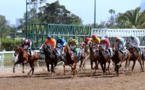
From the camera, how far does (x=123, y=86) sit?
1551cm

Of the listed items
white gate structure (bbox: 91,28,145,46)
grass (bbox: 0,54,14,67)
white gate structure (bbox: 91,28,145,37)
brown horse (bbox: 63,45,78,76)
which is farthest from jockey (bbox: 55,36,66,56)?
white gate structure (bbox: 91,28,145,37)

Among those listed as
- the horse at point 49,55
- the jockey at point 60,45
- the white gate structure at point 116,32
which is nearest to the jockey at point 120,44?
the jockey at point 60,45

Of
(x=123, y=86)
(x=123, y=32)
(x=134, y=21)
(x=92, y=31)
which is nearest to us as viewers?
(x=123, y=86)

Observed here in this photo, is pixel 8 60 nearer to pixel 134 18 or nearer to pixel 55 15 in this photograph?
pixel 134 18

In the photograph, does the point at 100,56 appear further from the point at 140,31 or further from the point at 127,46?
the point at 140,31

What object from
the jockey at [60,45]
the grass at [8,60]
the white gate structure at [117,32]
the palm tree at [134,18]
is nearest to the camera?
the jockey at [60,45]

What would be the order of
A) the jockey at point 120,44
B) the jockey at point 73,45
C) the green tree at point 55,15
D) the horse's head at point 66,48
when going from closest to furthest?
the horse's head at point 66,48 < the jockey at point 73,45 < the jockey at point 120,44 < the green tree at point 55,15

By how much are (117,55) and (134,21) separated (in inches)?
1418

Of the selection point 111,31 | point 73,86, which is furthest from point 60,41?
point 111,31

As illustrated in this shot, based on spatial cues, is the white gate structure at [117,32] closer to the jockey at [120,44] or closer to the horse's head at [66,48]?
the jockey at [120,44]

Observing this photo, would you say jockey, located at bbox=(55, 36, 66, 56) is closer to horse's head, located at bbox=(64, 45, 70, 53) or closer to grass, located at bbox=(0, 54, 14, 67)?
horse's head, located at bbox=(64, 45, 70, 53)

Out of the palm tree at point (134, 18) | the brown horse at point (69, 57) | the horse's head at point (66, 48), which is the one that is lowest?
the brown horse at point (69, 57)

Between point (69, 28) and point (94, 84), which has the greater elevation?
point (69, 28)

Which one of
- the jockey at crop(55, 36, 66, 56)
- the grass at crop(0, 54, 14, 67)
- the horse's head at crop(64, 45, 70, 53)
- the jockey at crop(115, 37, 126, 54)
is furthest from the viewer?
the grass at crop(0, 54, 14, 67)
